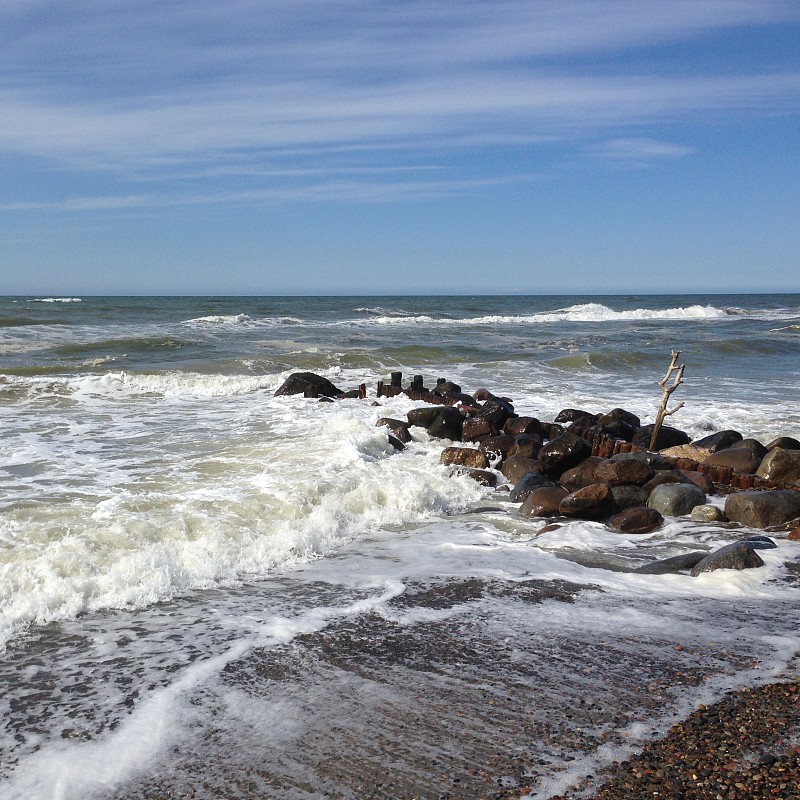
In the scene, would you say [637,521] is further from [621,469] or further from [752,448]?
[752,448]

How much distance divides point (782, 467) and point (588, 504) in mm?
2744

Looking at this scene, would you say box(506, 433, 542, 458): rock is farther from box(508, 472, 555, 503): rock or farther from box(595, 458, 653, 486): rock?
box(595, 458, 653, 486): rock

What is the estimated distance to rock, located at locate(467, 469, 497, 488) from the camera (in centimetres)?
883

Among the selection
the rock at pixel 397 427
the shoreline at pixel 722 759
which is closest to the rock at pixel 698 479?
the rock at pixel 397 427

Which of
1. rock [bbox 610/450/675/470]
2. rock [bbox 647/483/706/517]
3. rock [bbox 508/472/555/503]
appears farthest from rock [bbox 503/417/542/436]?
rock [bbox 647/483/706/517]

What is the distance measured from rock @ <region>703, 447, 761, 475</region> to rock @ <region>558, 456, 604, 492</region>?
145 centimetres

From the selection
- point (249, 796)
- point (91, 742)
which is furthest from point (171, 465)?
point (249, 796)

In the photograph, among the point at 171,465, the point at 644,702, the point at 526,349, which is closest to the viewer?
the point at 644,702

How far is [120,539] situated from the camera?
636 centimetres

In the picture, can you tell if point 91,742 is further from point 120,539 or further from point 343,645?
point 120,539

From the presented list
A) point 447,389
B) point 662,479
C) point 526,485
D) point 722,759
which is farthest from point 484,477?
point 722,759

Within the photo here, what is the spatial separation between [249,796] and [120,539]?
3679 mm

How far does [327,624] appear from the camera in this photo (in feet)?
16.0

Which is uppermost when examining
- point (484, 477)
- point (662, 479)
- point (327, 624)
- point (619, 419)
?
point (619, 419)
